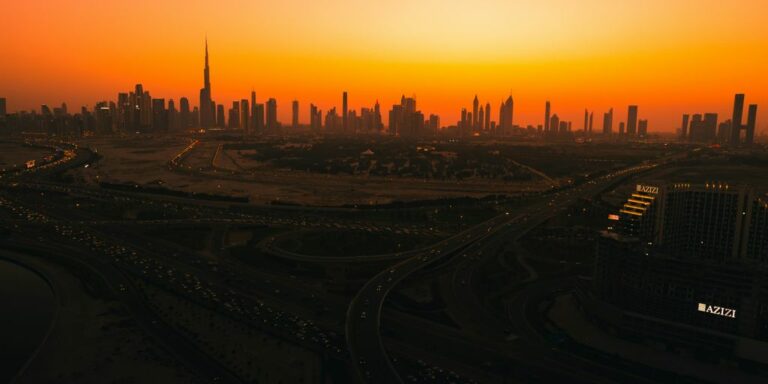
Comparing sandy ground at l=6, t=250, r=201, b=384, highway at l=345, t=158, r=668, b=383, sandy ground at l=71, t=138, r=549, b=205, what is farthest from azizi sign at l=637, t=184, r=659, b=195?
sandy ground at l=71, t=138, r=549, b=205

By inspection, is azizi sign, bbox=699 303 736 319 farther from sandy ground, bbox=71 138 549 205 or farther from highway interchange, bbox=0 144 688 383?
sandy ground, bbox=71 138 549 205

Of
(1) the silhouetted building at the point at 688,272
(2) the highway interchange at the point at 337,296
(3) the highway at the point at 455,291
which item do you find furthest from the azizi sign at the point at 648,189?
(3) the highway at the point at 455,291

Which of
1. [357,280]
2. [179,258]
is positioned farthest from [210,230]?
[357,280]

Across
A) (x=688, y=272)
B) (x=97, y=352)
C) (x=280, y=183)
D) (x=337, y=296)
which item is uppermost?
(x=688, y=272)

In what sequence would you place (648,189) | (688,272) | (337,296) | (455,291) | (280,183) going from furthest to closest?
(280,183) → (455,291) → (648,189) → (337,296) → (688,272)

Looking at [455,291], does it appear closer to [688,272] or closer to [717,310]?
[688,272]

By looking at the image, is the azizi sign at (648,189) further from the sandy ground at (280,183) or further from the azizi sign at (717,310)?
the sandy ground at (280,183)

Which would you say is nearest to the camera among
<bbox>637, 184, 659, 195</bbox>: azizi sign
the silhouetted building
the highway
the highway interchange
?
the highway

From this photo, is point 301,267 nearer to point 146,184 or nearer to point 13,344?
point 13,344

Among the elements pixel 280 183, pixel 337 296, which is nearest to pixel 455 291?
pixel 337 296
